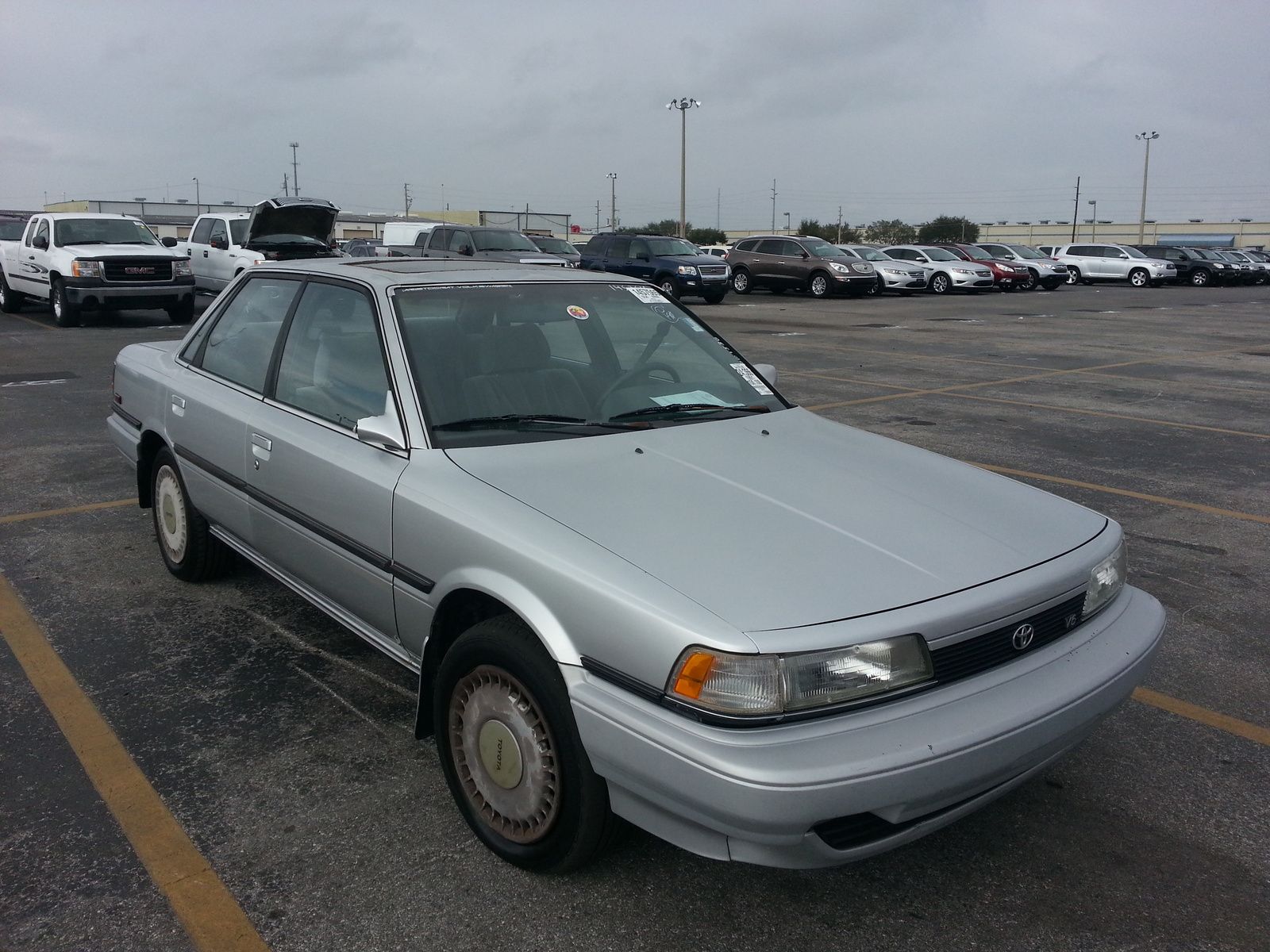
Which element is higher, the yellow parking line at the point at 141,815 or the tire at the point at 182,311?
the tire at the point at 182,311

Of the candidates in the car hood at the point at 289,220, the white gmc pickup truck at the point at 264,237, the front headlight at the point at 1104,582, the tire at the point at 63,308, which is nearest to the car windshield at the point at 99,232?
the white gmc pickup truck at the point at 264,237

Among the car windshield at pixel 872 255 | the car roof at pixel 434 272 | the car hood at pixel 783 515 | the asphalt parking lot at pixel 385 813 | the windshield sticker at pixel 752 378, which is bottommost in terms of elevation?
the asphalt parking lot at pixel 385 813

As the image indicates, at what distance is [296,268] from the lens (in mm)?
4180

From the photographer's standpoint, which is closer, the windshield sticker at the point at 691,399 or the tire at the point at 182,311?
the windshield sticker at the point at 691,399

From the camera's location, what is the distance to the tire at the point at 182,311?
16.9 m

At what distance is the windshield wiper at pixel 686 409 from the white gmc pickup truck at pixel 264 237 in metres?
14.8

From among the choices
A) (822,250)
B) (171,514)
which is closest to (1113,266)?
(822,250)

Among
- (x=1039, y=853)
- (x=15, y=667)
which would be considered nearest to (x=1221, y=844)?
(x=1039, y=853)

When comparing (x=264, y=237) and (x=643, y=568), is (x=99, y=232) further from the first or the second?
(x=643, y=568)

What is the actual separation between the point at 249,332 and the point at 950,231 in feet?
352

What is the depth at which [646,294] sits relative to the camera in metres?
4.18

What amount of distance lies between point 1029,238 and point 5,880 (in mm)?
119706

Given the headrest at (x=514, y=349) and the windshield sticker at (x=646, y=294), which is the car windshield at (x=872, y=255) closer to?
the windshield sticker at (x=646, y=294)

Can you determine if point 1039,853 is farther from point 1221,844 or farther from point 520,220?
point 520,220
